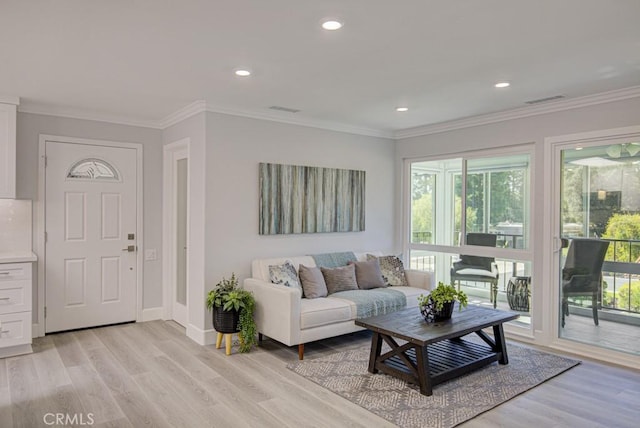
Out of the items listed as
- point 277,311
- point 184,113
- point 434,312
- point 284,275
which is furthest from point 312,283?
point 184,113

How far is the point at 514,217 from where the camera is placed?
4.78 meters

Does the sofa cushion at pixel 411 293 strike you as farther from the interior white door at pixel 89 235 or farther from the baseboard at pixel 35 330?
the baseboard at pixel 35 330

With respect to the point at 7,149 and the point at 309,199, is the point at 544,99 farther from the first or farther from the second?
the point at 7,149

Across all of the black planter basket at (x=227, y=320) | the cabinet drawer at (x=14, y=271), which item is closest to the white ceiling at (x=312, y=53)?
the cabinet drawer at (x=14, y=271)

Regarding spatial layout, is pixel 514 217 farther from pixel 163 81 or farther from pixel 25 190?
pixel 25 190

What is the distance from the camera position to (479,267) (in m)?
5.20

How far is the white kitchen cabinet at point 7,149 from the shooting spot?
4.17m

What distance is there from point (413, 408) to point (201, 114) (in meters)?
3.33

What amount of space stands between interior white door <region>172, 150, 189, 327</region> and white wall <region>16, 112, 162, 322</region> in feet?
0.83

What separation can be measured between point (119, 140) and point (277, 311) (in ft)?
9.46

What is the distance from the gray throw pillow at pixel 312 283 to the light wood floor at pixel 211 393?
1.73 feet

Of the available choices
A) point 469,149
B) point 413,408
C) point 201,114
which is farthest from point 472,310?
point 201,114

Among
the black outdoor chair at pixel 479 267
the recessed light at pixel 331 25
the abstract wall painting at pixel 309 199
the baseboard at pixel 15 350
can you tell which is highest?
the recessed light at pixel 331 25

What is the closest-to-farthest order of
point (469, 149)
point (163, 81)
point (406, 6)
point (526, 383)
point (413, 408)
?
point (406, 6)
point (413, 408)
point (526, 383)
point (163, 81)
point (469, 149)
